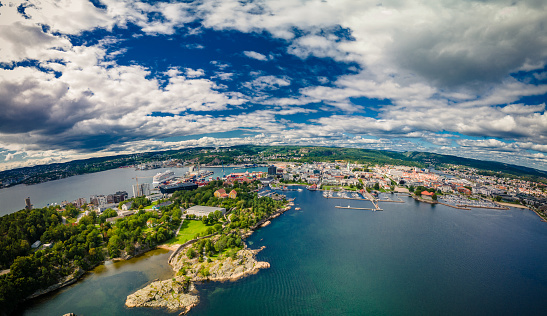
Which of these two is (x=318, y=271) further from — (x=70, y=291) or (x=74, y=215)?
(x=74, y=215)

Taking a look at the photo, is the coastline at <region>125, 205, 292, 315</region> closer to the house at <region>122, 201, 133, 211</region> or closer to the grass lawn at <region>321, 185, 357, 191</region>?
the house at <region>122, 201, 133, 211</region>

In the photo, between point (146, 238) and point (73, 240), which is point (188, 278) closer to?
point (146, 238)

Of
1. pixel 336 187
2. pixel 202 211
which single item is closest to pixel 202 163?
pixel 336 187

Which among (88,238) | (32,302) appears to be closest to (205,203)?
(88,238)

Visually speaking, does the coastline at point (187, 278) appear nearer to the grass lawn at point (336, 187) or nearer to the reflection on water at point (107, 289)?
the reflection on water at point (107, 289)

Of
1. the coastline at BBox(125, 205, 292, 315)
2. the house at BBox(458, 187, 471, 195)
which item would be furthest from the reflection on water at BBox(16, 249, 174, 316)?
the house at BBox(458, 187, 471, 195)
